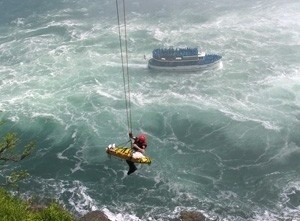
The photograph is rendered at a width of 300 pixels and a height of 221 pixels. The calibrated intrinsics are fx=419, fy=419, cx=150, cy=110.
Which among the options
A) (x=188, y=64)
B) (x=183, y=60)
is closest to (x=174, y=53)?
(x=183, y=60)

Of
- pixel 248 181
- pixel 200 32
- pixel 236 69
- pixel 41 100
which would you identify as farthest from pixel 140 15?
pixel 248 181

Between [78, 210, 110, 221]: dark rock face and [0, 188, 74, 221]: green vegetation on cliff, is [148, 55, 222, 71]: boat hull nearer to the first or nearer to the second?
[78, 210, 110, 221]: dark rock face

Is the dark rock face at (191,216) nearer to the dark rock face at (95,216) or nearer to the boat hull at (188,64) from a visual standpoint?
the dark rock face at (95,216)

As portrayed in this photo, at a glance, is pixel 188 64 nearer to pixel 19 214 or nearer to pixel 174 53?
pixel 174 53

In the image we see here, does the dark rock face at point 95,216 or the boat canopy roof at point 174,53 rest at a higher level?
the boat canopy roof at point 174,53

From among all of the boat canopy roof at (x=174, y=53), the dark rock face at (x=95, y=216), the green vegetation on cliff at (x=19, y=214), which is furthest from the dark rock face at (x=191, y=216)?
the boat canopy roof at (x=174, y=53)

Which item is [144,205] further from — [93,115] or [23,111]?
[23,111]
